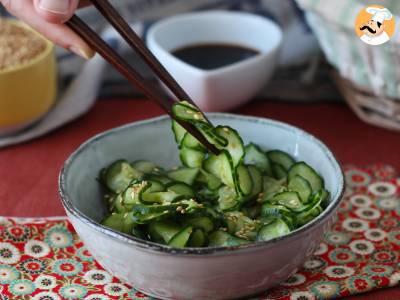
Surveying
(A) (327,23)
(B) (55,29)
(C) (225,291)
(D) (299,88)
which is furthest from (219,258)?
(D) (299,88)

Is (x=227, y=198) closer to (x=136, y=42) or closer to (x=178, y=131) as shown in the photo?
(x=178, y=131)

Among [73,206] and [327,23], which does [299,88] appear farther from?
[73,206]

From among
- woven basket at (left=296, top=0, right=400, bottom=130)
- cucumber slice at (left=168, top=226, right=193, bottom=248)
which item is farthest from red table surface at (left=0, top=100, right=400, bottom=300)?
cucumber slice at (left=168, top=226, right=193, bottom=248)

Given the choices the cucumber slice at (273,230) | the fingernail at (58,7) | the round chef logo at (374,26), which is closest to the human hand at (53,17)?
the fingernail at (58,7)

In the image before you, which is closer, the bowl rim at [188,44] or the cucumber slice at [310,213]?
the cucumber slice at [310,213]

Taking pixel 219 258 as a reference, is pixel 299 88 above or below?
below

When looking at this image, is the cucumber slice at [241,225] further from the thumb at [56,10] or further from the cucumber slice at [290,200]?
the thumb at [56,10]

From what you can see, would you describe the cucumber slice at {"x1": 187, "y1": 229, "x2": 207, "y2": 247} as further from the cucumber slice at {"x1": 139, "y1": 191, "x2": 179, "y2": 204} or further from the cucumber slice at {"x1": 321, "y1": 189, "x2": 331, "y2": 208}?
the cucumber slice at {"x1": 321, "y1": 189, "x2": 331, "y2": 208}
